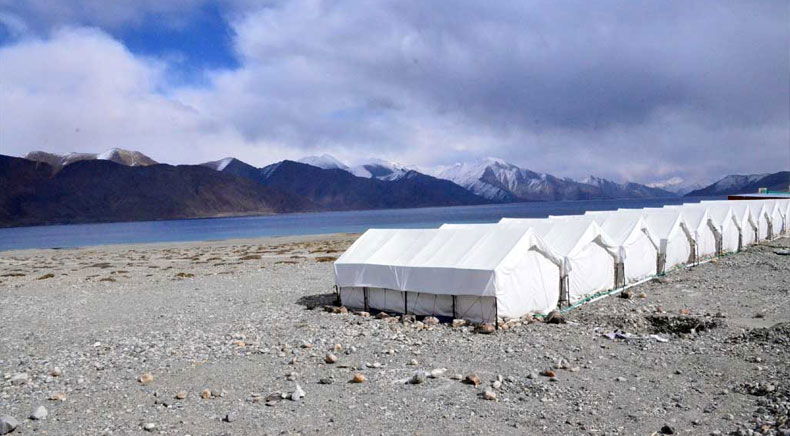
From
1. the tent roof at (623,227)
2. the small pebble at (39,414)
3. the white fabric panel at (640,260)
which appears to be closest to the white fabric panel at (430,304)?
the tent roof at (623,227)

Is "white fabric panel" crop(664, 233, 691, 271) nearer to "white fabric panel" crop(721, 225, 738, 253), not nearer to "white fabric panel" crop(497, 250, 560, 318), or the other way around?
"white fabric panel" crop(721, 225, 738, 253)

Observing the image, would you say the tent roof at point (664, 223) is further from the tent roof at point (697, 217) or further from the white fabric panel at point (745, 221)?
the white fabric panel at point (745, 221)

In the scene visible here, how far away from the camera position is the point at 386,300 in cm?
1638

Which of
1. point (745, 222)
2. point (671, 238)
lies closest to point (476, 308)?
point (671, 238)

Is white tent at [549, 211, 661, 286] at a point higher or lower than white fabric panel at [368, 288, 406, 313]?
higher

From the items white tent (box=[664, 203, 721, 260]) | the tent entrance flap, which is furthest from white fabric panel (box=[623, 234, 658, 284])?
white tent (box=[664, 203, 721, 260])

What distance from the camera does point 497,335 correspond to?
13.2 m

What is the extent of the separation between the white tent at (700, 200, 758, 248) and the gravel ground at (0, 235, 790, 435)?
15.0m

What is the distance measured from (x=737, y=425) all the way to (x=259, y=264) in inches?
1176

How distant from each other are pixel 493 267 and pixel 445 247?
2455 mm

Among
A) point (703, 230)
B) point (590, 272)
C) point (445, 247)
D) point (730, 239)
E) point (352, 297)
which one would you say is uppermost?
point (445, 247)

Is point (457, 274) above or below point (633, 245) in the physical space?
below

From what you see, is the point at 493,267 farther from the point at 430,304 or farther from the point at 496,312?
the point at 430,304

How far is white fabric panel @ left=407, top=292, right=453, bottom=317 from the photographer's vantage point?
49.3 ft
